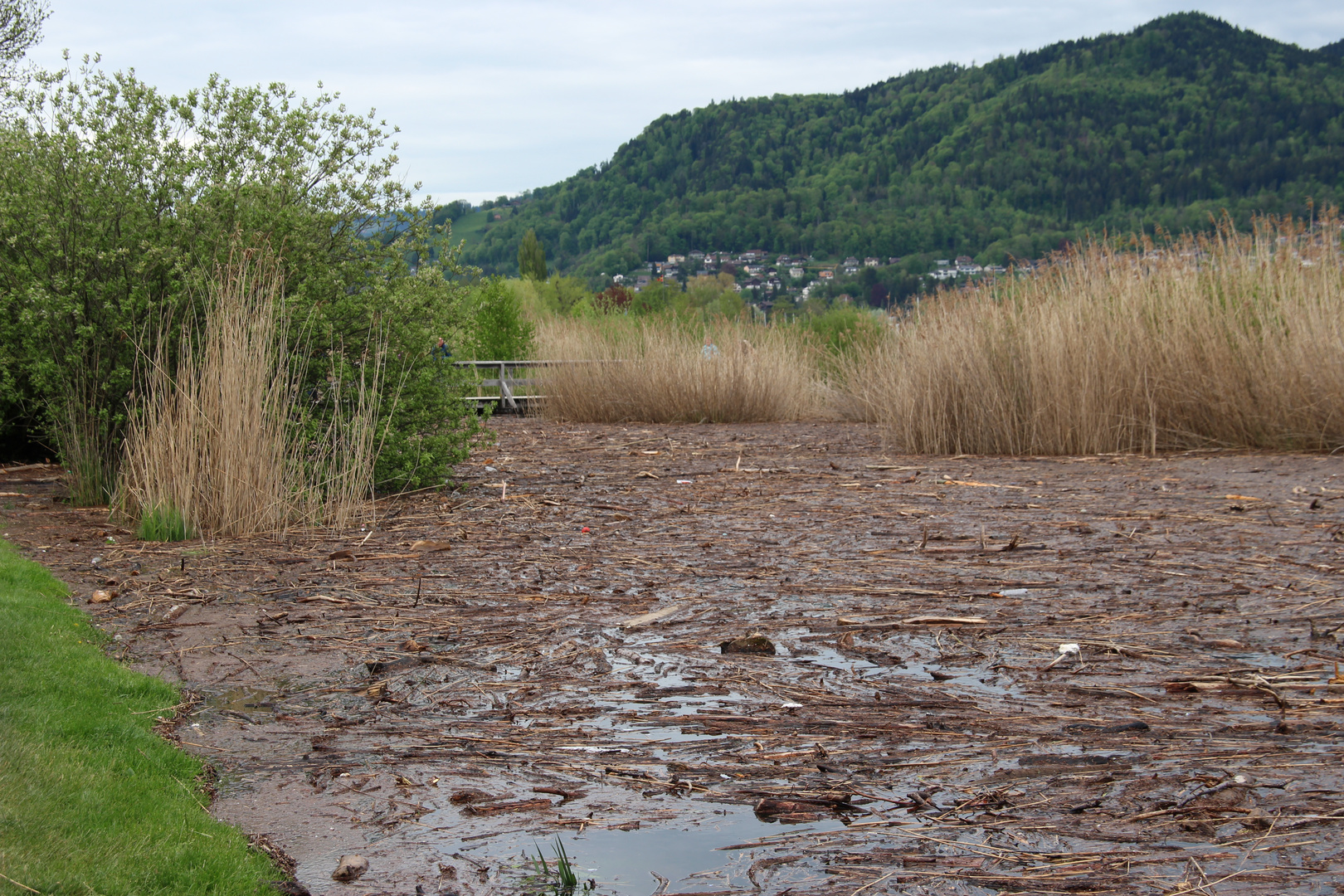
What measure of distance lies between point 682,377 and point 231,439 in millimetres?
9385

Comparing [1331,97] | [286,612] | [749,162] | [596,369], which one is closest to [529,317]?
[596,369]

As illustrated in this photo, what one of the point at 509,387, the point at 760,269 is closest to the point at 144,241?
the point at 509,387

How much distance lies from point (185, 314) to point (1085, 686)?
588 cm

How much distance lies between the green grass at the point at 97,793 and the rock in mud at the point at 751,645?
1.89 metres

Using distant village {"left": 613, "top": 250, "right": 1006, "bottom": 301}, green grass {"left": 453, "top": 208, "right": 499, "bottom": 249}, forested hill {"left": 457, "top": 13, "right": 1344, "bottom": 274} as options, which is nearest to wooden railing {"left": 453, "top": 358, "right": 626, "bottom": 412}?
distant village {"left": 613, "top": 250, "right": 1006, "bottom": 301}

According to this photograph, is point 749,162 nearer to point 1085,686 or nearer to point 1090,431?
point 1090,431

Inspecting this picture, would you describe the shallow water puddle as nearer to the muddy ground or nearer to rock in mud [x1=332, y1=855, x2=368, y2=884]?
the muddy ground

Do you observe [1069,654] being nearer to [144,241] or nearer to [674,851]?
[674,851]

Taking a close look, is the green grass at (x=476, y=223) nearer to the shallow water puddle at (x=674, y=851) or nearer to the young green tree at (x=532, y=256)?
the young green tree at (x=532, y=256)

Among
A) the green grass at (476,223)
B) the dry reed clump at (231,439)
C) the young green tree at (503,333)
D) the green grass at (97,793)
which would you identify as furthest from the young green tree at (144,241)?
the green grass at (476,223)

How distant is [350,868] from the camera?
2.38 m

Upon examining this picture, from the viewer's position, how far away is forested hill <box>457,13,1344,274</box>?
57031mm

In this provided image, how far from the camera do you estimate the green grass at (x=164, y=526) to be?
20.6 ft

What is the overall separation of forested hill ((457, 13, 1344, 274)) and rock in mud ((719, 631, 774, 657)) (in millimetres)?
45854
